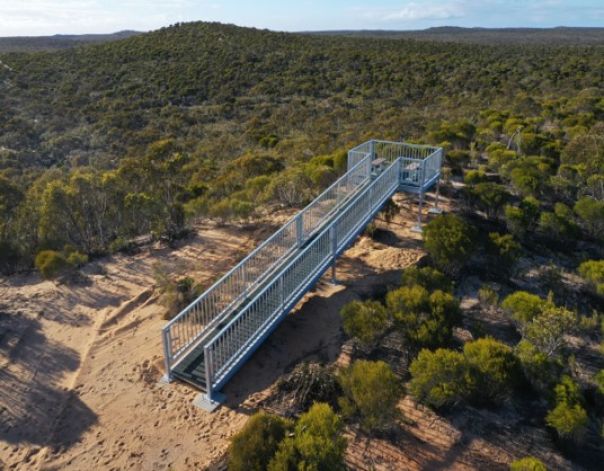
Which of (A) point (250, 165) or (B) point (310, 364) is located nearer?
(B) point (310, 364)

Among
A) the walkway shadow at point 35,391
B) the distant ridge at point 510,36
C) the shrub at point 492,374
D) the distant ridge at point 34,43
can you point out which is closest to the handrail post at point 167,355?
the walkway shadow at point 35,391

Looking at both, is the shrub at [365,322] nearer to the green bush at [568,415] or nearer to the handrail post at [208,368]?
the handrail post at [208,368]

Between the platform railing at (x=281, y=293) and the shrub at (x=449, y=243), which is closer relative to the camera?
the platform railing at (x=281, y=293)

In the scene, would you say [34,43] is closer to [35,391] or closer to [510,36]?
[35,391]

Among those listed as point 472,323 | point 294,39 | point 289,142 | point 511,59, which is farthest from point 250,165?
point 294,39

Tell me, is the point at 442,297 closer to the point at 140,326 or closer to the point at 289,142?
the point at 140,326

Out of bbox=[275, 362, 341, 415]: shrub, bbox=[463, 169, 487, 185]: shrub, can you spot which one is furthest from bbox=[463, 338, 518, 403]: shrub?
bbox=[463, 169, 487, 185]: shrub

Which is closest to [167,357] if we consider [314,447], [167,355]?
[167,355]
